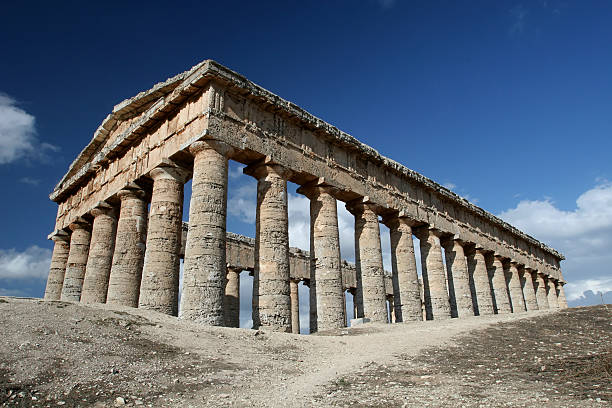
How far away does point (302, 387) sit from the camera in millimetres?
7223

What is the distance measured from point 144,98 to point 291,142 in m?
6.63

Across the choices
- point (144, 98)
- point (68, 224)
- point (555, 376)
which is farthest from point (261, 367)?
point (68, 224)

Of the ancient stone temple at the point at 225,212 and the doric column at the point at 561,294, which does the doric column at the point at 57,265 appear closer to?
the ancient stone temple at the point at 225,212

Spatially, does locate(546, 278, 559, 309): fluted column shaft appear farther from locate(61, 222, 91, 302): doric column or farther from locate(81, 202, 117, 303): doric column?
locate(61, 222, 91, 302): doric column

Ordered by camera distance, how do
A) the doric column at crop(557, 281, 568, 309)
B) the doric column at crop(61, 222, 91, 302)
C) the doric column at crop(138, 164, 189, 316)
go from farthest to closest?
the doric column at crop(557, 281, 568, 309) → the doric column at crop(61, 222, 91, 302) → the doric column at crop(138, 164, 189, 316)

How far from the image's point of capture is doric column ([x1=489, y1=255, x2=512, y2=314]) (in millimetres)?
29119

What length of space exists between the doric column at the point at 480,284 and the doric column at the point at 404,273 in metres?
7.48

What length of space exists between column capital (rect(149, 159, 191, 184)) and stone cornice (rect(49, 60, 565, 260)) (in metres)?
2.14

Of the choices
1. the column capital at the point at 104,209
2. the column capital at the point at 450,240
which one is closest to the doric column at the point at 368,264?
the column capital at the point at 450,240

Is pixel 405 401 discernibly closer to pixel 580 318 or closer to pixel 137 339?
pixel 137 339

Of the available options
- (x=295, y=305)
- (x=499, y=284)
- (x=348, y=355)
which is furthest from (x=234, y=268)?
(x=499, y=284)

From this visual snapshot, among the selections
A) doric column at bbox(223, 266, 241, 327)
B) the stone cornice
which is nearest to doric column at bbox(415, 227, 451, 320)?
the stone cornice

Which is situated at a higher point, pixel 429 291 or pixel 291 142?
pixel 291 142

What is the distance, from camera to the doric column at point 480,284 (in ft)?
88.4
